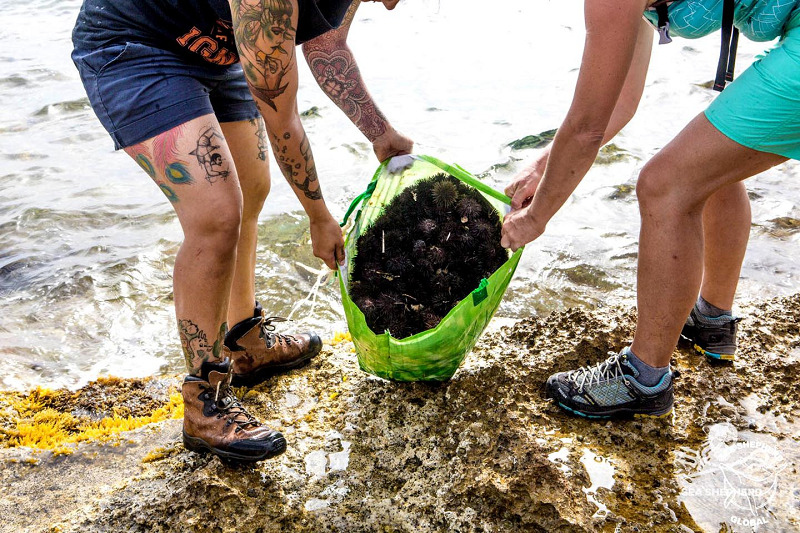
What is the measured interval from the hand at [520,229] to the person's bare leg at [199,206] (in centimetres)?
97

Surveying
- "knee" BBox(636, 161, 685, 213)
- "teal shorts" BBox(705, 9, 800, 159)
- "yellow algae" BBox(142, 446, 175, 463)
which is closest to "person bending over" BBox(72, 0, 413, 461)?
"yellow algae" BBox(142, 446, 175, 463)

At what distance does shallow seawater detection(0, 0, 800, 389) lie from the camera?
3523mm

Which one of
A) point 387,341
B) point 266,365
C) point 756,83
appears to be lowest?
point 266,365

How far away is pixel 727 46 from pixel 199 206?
177 centimetres

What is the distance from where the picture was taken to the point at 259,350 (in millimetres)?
2691

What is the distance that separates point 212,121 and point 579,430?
170cm

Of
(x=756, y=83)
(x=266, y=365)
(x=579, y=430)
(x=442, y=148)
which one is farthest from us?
(x=442, y=148)

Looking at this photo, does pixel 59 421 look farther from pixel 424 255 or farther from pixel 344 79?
pixel 344 79

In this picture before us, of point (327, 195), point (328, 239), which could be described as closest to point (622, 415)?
point (328, 239)

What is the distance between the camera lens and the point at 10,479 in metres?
2.20

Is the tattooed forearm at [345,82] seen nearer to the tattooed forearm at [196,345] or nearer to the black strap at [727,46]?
the tattooed forearm at [196,345]

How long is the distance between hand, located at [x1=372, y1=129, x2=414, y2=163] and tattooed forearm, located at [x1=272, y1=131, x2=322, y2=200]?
64 centimetres

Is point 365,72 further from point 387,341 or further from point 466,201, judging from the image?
point 387,341

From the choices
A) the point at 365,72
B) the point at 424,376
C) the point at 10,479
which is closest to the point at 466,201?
the point at 424,376
